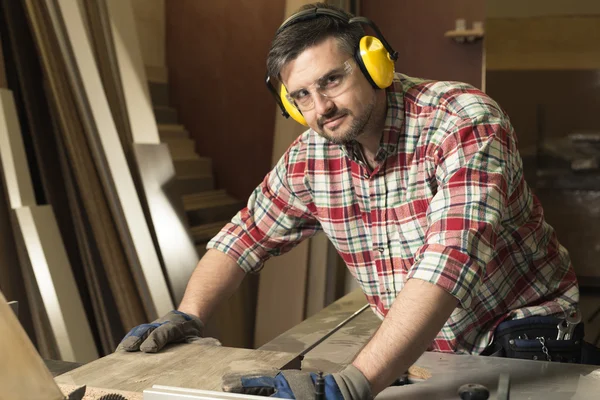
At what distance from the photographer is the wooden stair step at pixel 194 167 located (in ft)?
14.3

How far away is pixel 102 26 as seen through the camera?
3.26m

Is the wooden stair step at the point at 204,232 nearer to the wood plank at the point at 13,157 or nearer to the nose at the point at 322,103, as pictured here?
the wood plank at the point at 13,157

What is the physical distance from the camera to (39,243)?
2.74m

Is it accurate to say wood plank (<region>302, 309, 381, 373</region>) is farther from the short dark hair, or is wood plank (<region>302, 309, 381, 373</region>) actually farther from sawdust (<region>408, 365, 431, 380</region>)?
the short dark hair

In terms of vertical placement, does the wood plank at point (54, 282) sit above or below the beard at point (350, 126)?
below

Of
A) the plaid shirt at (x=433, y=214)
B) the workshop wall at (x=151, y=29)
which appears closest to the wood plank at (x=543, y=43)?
the plaid shirt at (x=433, y=214)

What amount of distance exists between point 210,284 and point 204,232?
2.07 m

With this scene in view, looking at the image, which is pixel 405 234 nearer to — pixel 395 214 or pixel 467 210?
pixel 395 214

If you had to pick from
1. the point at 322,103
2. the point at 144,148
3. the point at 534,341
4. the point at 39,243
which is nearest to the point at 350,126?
the point at 322,103

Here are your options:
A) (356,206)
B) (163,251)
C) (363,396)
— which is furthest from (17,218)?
(363,396)

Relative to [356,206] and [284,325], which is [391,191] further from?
[284,325]

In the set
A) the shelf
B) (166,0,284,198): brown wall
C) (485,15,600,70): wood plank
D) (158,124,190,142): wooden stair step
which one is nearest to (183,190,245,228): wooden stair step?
(166,0,284,198): brown wall

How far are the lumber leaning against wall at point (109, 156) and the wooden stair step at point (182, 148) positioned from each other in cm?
138

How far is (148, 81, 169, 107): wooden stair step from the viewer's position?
457 centimetres
